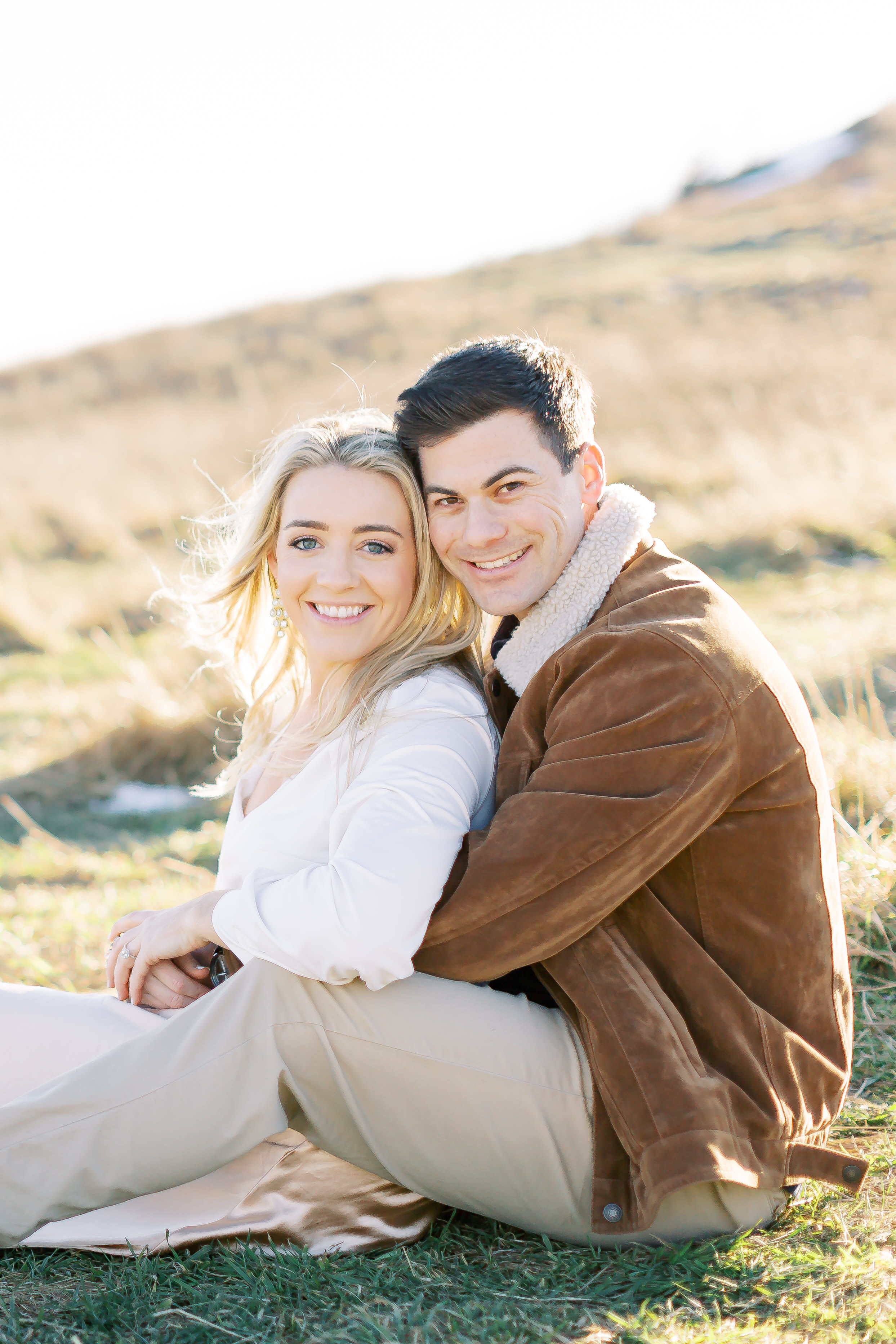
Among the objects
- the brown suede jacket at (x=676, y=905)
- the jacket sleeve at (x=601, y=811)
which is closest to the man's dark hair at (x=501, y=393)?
the brown suede jacket at (x=676, y=905)

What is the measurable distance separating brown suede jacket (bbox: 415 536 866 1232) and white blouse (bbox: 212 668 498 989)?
10 centimetres

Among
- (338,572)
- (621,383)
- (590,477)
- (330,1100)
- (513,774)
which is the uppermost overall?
(621,383)

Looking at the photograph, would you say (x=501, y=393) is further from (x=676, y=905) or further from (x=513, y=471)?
(x=676, y=905)

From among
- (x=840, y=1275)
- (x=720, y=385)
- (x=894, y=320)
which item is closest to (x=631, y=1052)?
(x=840, y=1275)

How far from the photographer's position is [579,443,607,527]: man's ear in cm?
265

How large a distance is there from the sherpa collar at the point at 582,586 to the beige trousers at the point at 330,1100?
2.36 feet

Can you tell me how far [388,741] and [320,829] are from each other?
237 mm

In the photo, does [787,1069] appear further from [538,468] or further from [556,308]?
[556,308]

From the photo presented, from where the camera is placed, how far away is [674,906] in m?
2.22

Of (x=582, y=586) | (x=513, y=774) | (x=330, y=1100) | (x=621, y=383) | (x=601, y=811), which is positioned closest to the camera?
(x=601, y=811)

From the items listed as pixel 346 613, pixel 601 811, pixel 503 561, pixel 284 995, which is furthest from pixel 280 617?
pixel 601 811

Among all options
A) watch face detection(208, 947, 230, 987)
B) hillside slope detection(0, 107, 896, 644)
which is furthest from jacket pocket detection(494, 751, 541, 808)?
hillside slope detection(0, 107, 896, 644)

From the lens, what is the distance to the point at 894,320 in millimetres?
23141

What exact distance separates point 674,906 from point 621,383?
18.2 meters
